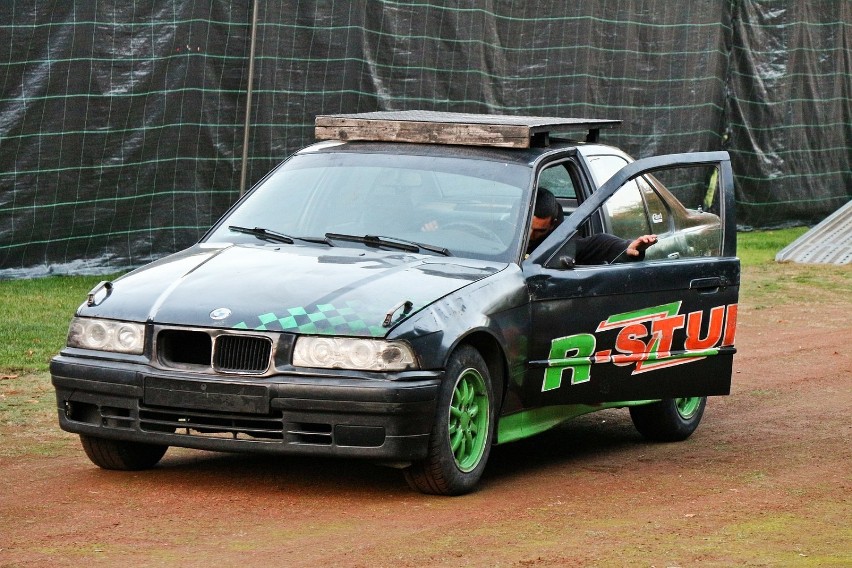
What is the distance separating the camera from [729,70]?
66.4 feet

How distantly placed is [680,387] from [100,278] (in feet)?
23.1

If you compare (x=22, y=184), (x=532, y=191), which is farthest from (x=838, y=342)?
(x=22, y=184)

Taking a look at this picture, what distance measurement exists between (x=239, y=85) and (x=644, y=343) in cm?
748

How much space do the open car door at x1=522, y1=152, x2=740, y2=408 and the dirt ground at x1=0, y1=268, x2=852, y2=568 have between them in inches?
17.1

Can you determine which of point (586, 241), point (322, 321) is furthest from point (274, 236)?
point (586, 241)

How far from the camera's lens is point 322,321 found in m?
6.39

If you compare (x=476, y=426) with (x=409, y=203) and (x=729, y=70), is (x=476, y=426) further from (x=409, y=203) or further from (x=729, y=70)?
(x=729, y=70)

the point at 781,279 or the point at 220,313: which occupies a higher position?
the point at 220,313

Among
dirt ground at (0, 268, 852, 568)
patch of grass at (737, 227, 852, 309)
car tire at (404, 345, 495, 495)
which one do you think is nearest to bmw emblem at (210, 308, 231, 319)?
dirt ground at (0, 268, 852, 568)

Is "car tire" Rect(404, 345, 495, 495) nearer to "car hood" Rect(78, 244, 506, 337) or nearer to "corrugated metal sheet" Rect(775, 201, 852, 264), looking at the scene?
"car hood" Rect(78, 244, 506, 337)

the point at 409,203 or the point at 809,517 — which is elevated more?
the point at 409,203

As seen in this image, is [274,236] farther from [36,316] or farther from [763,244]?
[763,244]

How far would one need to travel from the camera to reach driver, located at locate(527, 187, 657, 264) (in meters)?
7.68

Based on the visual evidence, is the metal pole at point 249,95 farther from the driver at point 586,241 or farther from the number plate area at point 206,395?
the number plate area at point 206,395
